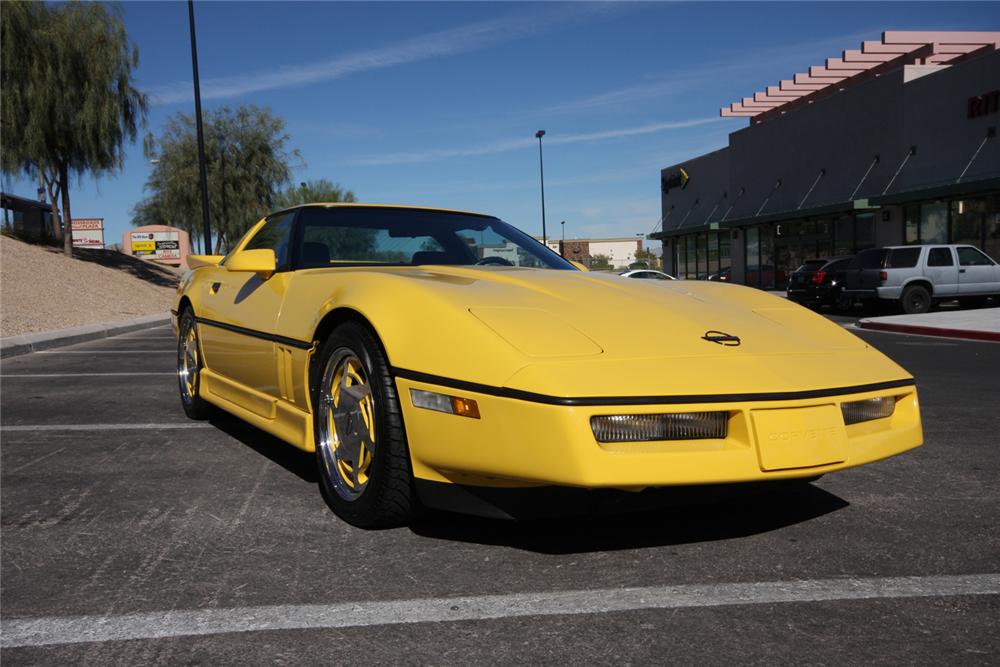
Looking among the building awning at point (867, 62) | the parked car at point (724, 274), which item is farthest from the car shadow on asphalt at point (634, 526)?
the parked car at point (724, 274)

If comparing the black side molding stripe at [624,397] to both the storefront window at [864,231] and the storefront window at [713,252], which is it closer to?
A: the storefront window at [864,231]

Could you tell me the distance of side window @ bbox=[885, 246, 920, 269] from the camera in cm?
1725

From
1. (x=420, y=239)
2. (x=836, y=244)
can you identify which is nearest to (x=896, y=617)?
(x=420, y=239)

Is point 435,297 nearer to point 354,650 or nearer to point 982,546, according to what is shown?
point 354,650

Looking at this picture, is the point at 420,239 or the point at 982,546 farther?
the point at 420,239

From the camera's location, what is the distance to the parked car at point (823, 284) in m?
18.5

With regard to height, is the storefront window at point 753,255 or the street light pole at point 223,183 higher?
the street light pole at point 223,183

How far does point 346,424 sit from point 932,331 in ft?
39.1

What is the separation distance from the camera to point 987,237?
21.8m

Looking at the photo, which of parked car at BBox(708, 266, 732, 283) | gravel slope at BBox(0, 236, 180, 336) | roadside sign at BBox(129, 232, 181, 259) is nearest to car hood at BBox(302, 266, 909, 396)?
gravel slope at BBox(0, 236, 180, 336)

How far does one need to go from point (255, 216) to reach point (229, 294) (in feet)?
119

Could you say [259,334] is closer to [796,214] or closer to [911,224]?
[911,224]

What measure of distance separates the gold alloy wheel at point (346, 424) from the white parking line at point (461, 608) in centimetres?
75

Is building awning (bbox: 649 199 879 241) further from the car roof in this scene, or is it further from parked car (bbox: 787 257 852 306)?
the car roof
